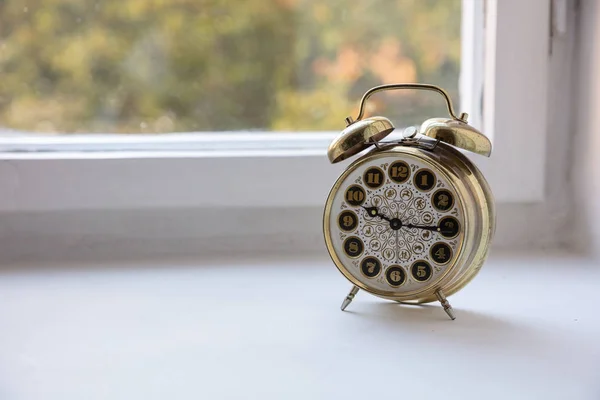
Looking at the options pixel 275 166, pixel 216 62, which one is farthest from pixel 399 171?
pixel 216 62

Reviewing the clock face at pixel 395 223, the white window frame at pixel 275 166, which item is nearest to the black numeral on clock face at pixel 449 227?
the clock face at pixel 395 223

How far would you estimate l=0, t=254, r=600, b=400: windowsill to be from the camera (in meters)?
0.49

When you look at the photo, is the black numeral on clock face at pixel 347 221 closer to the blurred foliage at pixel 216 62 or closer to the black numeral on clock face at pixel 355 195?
the black numeral on clock face at pixel 355 195

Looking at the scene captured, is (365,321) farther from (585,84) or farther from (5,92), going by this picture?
(5,92)

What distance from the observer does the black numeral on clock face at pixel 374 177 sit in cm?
64

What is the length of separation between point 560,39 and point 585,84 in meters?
0.07

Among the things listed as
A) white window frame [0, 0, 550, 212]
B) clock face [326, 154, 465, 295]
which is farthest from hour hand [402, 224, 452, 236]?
Answer: white window frame [0, 0, 550, 212]

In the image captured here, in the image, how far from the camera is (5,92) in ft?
2.94

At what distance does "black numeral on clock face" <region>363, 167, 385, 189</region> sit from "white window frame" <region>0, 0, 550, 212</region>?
0.70 feet

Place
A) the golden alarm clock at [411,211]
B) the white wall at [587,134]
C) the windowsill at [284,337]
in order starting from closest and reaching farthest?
the windowsill at [284,337] < the golden alarm clock at [411,211] < the white wall at [587,134]

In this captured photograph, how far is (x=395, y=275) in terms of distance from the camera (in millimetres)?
632

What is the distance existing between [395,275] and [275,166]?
281 mm

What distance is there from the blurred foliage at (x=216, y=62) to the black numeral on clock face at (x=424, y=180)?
31cm

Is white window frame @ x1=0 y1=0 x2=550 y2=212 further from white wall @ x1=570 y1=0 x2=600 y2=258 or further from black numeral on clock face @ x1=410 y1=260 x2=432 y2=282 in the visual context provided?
black numeral on clock face @ x1=410 y1=260 x2=432 y2=282
